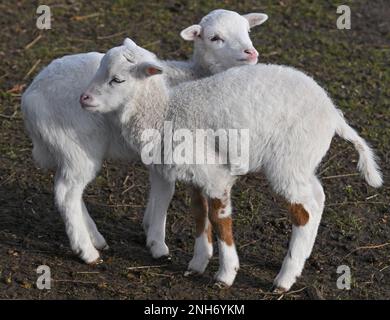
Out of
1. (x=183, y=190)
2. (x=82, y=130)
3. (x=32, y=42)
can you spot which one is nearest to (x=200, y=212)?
(x=82, y=130)

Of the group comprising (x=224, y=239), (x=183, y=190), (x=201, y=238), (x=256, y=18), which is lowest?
(x=183, y=190)

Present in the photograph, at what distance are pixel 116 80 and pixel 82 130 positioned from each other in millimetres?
524

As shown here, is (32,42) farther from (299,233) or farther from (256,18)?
(299,233)

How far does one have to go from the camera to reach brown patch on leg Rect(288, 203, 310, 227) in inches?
246

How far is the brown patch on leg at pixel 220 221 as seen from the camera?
6.20 meters

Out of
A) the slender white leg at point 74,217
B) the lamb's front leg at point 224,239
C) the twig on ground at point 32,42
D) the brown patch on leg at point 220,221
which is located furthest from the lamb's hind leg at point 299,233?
the twig on ground at point 32,42

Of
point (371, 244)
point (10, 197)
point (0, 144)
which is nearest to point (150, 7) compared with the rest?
point (0, 144)

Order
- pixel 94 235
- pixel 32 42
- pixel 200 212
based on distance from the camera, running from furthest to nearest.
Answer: pixel 32 42 < pixel 94 235 < pixel 200 212

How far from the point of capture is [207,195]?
20.3ft

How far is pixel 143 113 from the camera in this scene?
20.7ft

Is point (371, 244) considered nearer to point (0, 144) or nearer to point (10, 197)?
point (10, 197)

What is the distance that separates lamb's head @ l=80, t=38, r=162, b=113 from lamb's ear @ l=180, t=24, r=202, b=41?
0.78 meters
